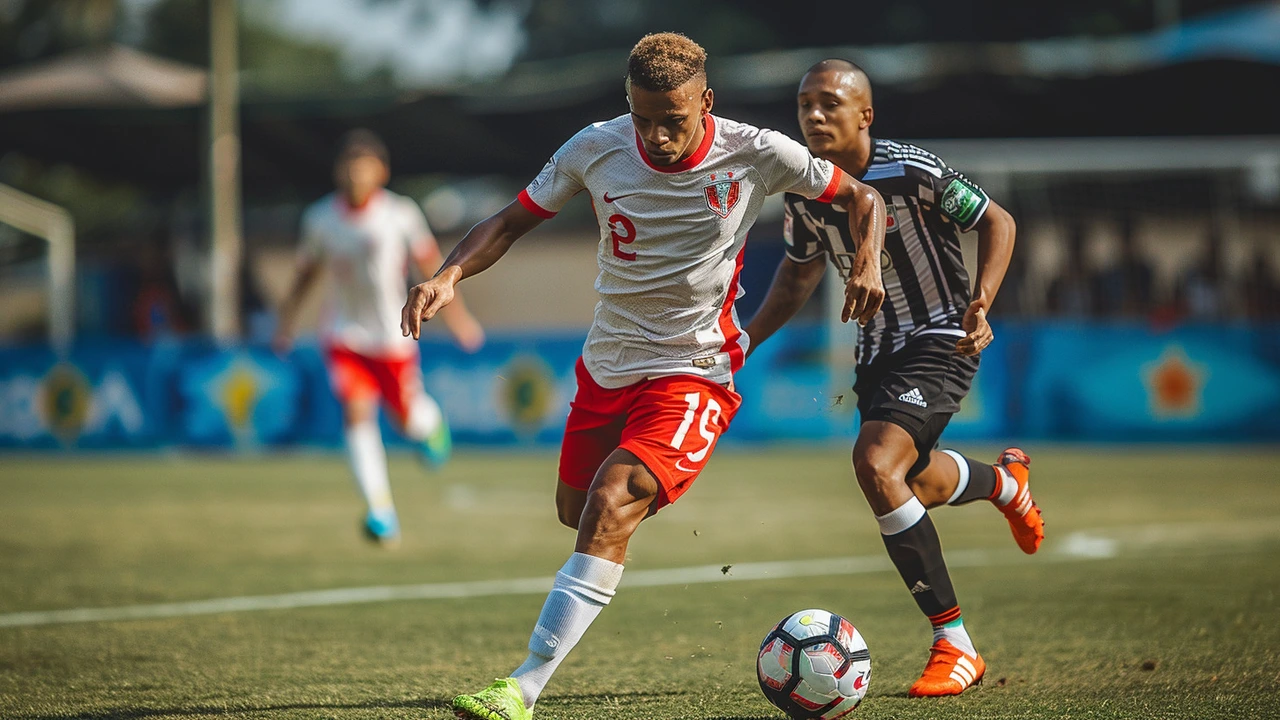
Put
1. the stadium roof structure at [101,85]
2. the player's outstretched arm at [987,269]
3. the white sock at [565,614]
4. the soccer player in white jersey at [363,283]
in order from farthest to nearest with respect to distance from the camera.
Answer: the stadium roof structure at [101,85]
the soccer player in white jersey at [363,283]
the player's outstretched arm at [987,269]
the white sock at [565,614]

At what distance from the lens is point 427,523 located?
10328mm

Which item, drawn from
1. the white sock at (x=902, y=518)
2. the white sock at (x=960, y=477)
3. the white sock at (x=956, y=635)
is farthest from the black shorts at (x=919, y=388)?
the white sock at (x=956, y=635)

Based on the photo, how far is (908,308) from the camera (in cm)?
553

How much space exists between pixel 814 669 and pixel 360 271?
6287mm

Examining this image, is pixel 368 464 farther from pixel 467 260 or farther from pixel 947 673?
pixel 947 673

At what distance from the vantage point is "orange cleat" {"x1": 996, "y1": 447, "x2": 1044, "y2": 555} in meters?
5.77

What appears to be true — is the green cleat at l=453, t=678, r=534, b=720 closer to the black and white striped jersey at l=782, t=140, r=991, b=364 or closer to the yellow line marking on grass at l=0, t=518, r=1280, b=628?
the yellow line marking on grass at l=0, t=518, r=1280, b=628

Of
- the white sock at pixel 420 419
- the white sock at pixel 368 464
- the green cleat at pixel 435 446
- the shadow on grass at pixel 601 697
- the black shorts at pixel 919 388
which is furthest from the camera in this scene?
the green cleat at pixel 435 446

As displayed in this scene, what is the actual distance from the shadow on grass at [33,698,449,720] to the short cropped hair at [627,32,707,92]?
206 centimetres

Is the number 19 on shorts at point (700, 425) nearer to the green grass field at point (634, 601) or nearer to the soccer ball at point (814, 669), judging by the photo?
the soccer ball at point (814, 669)

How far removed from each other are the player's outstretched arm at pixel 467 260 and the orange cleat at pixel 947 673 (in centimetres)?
199

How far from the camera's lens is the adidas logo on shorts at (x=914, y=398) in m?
5.32

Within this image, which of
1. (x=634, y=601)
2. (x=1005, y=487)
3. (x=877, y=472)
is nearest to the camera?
(x=877, y=472)

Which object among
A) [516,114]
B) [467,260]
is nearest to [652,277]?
[467,260]
